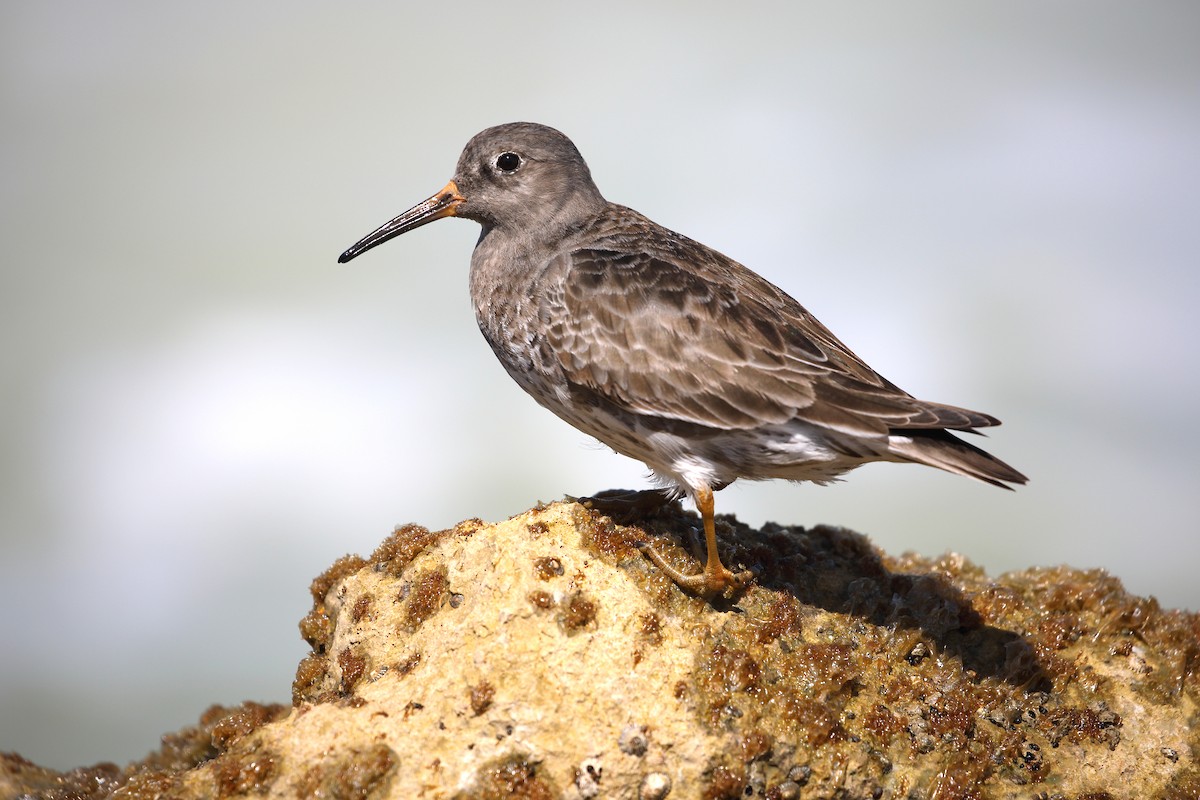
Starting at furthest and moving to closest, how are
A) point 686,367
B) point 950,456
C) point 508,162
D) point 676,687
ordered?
point 508,162 → point 686,367 → point 950,456 → point 676,687

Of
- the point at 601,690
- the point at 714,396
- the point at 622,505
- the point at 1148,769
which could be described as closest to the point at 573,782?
the point at 601,690

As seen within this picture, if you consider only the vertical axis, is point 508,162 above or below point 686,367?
above

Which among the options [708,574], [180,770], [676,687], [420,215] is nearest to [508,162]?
[420,215]

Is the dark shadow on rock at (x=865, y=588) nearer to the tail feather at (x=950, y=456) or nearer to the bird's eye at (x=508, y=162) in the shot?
the tail feather at (x=950, y=456)

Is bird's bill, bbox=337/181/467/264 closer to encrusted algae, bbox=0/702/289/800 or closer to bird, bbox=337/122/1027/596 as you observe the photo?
bird, bbox=337/122/1027/596

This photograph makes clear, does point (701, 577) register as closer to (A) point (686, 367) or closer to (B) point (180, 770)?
(A) point (686, 367)
